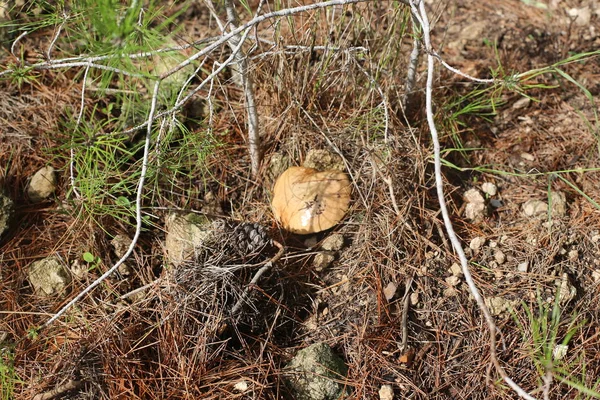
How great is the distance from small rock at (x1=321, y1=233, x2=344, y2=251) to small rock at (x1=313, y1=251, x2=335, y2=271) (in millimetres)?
23

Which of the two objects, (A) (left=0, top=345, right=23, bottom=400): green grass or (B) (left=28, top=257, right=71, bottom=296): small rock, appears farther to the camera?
(B) (left=28, top=257, right=71, bottom=296): small rock

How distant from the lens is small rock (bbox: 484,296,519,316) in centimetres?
182

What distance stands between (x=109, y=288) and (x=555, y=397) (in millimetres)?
1415

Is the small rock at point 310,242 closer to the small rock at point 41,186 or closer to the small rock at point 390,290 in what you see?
the small rock at point 390,290

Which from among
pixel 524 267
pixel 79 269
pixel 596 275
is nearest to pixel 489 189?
pixel 524 267

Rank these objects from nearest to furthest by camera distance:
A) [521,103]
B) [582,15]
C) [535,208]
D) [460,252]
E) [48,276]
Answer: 1. [460,252]
2. [48,276]
3. [535,208]
4. [521,103]
5. [582,15]

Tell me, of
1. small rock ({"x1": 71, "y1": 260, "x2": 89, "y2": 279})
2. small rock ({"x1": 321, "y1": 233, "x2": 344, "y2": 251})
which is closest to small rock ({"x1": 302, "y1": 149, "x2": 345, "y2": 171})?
small rock ({"x1": 321, "y1": 233, "x2": 344, "y2": 251})

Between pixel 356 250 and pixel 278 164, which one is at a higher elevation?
pixel 278 164

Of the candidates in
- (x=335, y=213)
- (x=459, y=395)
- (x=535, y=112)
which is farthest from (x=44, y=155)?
(x=535, y=112)

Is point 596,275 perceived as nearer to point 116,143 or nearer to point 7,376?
point 116,143

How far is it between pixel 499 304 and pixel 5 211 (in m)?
1.67

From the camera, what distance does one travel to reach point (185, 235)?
1.95m

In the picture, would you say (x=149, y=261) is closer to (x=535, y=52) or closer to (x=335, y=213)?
(x=335, y=213)

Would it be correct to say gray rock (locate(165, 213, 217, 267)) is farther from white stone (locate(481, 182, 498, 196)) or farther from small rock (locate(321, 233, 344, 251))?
white stone (locate(481, 182, 498, 196))
